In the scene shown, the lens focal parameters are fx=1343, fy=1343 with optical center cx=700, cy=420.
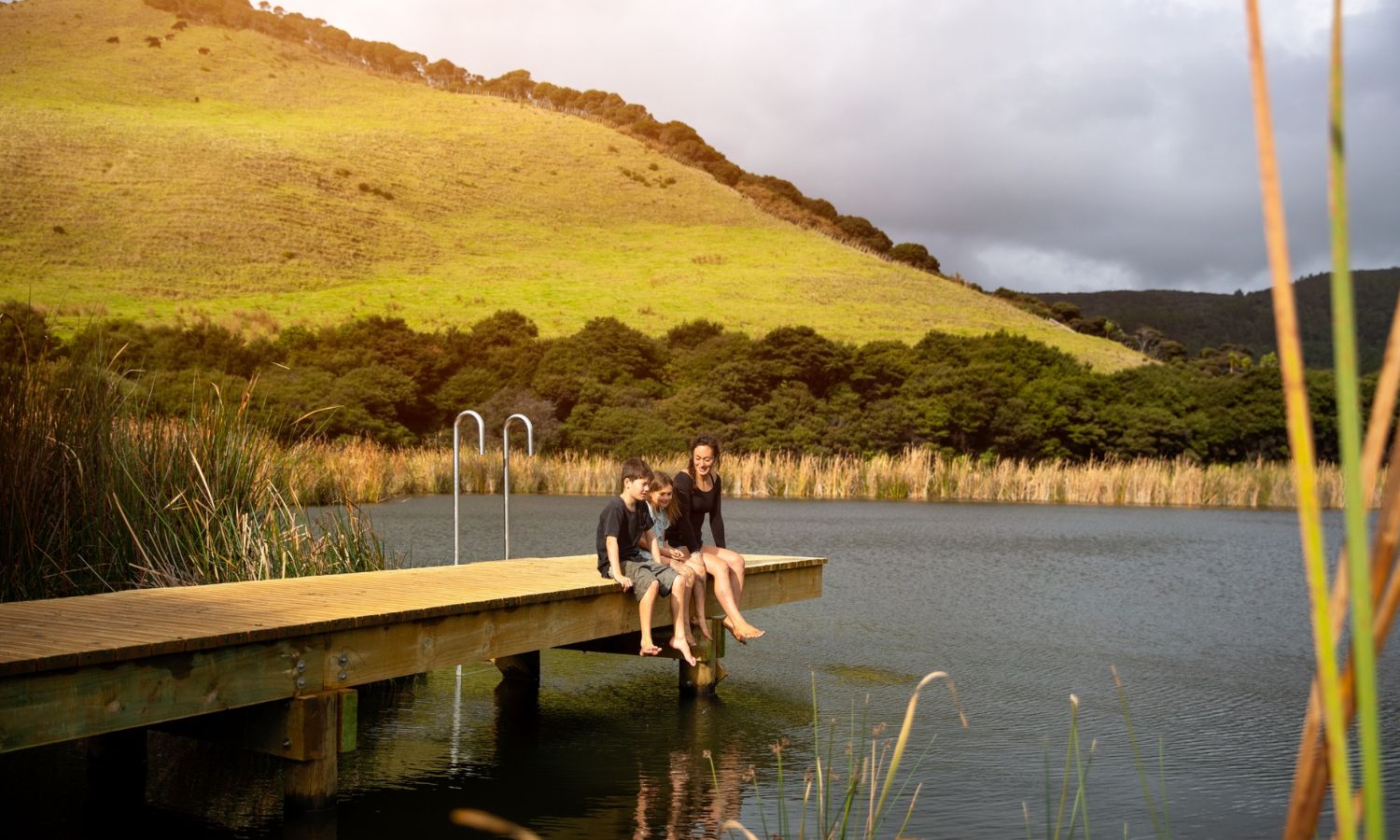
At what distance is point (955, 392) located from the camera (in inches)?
1155

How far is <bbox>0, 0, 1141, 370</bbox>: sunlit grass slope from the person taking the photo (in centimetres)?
3881

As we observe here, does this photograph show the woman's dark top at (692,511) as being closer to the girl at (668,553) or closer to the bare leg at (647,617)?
the girl at (668,553)

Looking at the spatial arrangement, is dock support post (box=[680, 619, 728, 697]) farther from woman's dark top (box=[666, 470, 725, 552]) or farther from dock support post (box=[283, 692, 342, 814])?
dock support post (box=[283, 692, 342, 814])

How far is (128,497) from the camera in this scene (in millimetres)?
5543

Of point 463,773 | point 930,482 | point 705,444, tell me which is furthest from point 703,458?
point 930,482

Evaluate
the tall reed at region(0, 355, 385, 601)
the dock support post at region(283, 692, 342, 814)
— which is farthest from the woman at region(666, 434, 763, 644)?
the dock support post at region(283, 692, 342, 814)

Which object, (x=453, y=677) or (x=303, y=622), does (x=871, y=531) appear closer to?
(x=453, y=677)

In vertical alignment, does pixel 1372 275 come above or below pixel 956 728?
above

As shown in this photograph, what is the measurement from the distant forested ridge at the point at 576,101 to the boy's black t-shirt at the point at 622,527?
5157 cm

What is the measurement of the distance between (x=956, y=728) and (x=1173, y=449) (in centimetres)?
2608

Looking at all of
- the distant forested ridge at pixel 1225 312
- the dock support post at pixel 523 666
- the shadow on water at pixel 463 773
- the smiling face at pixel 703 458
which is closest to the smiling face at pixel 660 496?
the smiling face at pixel 703 458

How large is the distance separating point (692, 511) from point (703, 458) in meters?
0.26

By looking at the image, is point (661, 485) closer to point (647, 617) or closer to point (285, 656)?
point (647, 617)

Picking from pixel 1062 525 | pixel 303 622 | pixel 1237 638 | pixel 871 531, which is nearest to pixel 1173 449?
pixel 1062 525
